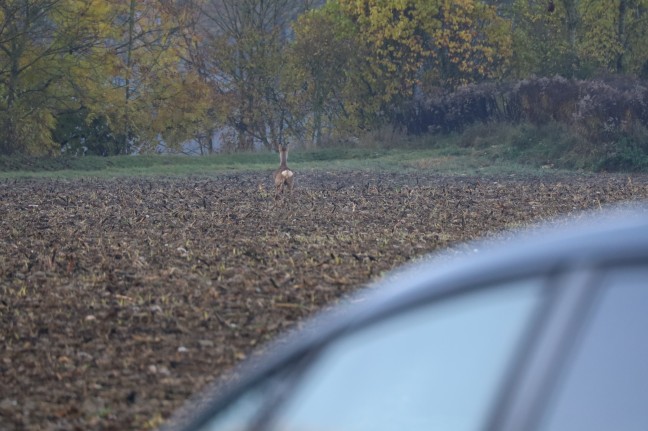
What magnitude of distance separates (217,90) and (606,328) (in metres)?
40.7

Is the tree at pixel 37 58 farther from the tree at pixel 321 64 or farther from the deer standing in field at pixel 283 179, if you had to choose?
the deer standing in field at pixel 283 179

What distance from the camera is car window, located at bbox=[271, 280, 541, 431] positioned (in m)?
1.97

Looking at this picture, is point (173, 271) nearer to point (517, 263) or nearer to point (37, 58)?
point (517, 263)

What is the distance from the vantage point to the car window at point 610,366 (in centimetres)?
185

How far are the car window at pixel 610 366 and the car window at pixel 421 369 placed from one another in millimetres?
124

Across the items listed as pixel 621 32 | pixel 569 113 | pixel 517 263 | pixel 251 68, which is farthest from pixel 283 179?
pixel 251 68

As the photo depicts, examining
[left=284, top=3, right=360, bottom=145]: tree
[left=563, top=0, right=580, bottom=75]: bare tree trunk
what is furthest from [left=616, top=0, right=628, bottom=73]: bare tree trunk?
[left=284, top=3, right=360, bottom=145]: tree

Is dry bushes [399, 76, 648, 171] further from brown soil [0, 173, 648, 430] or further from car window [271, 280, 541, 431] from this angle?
car window [271, 280, 541, 431]

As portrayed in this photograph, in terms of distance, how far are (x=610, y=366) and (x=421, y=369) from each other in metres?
0.41

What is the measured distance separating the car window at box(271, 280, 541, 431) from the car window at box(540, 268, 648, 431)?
124 mm

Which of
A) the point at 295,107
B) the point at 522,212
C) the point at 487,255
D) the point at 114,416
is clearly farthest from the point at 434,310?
the point at 295,107

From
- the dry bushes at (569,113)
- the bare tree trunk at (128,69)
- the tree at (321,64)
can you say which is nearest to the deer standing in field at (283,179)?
the dry bushes at (569,113)

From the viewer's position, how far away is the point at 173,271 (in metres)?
9.26

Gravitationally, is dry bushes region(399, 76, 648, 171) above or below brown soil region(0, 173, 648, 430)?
above
